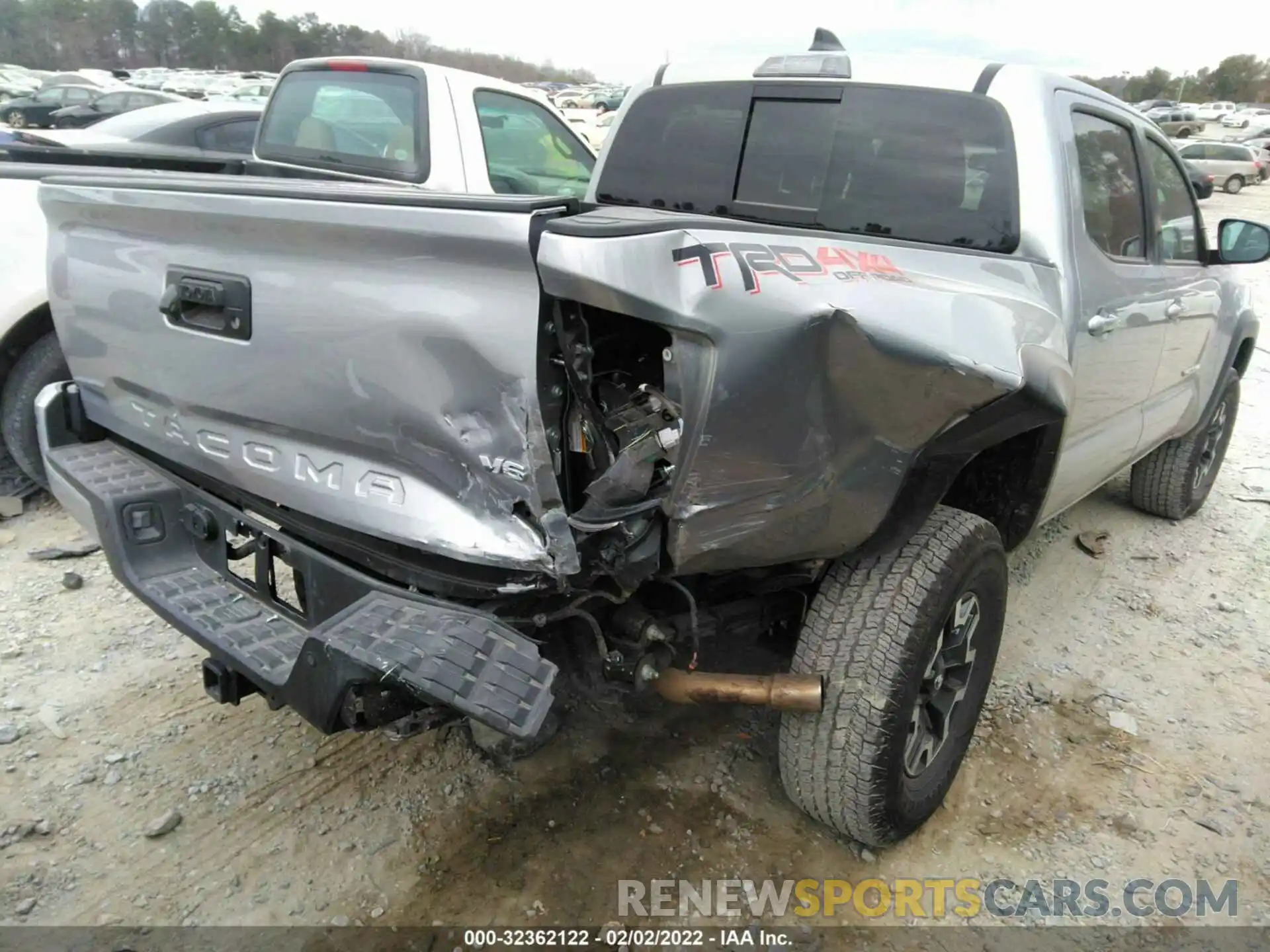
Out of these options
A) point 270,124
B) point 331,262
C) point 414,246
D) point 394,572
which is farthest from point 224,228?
point 270,124

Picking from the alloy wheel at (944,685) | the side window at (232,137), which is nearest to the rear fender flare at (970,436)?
the alloy wheel at (944,685)

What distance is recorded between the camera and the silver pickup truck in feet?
5.77

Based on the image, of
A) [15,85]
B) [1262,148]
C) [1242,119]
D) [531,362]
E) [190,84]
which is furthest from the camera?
[1242,119]

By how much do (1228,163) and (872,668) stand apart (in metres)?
31.5

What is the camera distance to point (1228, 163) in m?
26.7

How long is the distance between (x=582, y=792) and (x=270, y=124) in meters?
4.76

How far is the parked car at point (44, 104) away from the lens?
24.3 meters

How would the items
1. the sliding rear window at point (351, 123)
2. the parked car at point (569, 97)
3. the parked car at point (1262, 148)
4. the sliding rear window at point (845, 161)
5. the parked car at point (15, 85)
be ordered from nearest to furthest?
the sliding rear window at point (845, 161) < the sliding rear window at point (351, 123) < the parked car at point (1262, 148) < the parked car at point (15, 85) < the parked car at point (569, 97)

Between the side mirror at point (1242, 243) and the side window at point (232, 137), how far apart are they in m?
6.89

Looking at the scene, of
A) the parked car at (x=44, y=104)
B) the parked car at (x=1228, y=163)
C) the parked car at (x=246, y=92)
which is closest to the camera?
the parked car at (x=44, y=104)

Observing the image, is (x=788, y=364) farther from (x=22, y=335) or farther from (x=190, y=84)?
(x=190, y=84)

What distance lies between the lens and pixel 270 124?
18.2 ft

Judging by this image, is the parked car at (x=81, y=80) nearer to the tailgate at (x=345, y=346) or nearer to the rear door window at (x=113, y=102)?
the rear door window at (x=113, y=102)

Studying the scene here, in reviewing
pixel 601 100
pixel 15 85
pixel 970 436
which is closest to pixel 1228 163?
pixel 601 100
